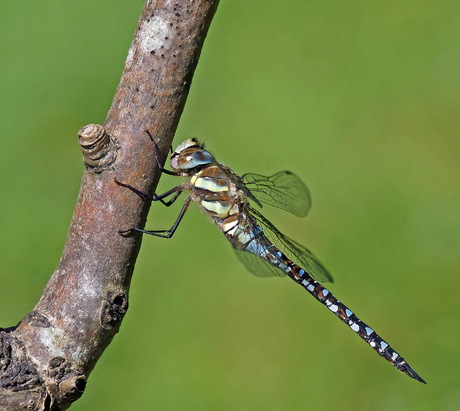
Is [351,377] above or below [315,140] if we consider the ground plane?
below

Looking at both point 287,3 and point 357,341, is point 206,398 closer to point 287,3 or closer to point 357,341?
point 357,341

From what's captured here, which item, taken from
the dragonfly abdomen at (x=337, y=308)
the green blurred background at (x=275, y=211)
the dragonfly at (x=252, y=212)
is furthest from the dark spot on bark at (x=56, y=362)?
the green blurred background at (x=275, y=211)

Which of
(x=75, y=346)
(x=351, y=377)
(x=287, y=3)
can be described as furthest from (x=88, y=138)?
(x=287, y=3)

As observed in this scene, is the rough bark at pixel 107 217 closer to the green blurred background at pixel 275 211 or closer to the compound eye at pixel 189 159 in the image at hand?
the compound eye at pixel 189 159

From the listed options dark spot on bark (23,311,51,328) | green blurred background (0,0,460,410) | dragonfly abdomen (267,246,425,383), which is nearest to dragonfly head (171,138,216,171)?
dragonfly abdomen (267,246,425,383)

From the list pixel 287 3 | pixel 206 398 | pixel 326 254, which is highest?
pixel 287 3

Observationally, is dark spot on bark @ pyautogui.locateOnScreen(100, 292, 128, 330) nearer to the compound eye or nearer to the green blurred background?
the compound eye
